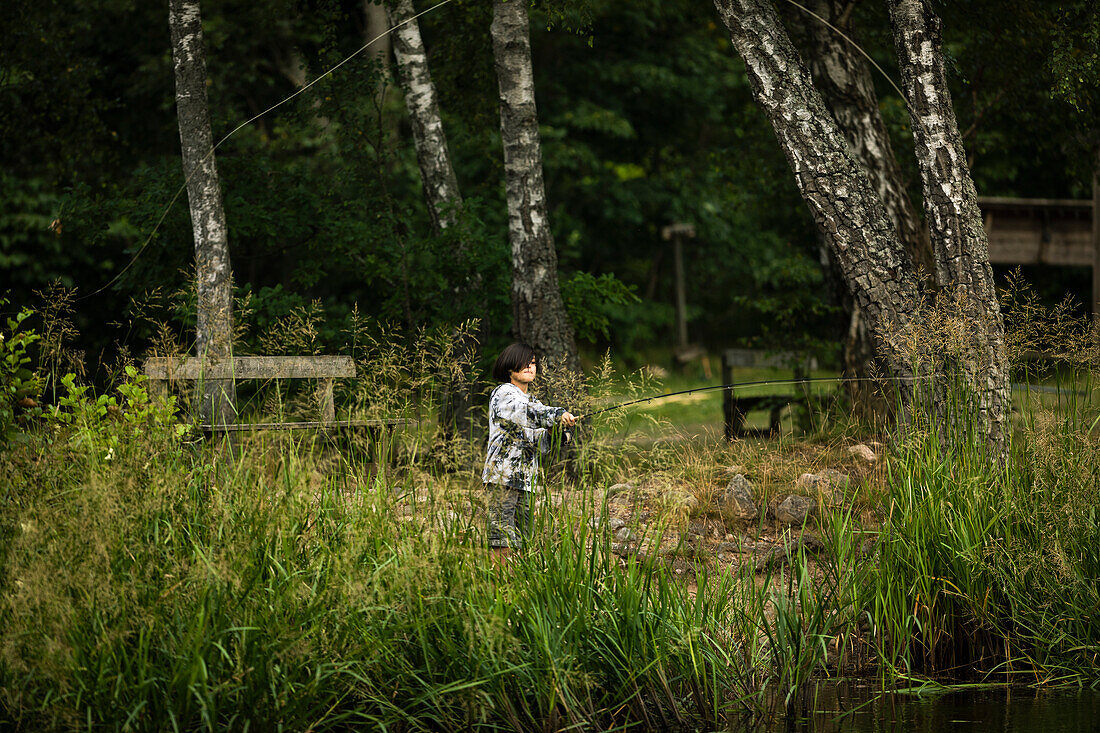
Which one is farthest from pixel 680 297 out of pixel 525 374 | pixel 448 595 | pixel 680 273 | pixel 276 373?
pixel 448 595

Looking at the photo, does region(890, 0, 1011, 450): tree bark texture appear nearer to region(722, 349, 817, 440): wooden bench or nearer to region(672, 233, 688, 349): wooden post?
region(722, 349, 817, 440): wooden bench

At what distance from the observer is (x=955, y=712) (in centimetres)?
398

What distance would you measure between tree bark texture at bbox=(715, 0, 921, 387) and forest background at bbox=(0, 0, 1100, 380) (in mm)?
1124

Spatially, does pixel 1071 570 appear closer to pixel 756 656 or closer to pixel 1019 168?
pixel 756 656

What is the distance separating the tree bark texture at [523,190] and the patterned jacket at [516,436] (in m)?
2.24

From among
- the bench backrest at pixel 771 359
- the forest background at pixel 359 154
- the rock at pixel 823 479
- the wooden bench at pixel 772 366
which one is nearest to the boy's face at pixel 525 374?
the forest background at pixel 359 154

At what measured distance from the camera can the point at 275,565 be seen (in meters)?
3.60

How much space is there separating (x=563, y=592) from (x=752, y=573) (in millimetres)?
815

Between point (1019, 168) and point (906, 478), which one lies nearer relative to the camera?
point (906, 478)

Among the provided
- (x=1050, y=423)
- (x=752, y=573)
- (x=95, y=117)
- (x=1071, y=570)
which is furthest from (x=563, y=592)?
(x=95, y=117)

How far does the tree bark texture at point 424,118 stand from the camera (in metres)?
8.37

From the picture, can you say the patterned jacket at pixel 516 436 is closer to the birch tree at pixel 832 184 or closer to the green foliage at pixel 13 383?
the green foliage at pixel 13 383

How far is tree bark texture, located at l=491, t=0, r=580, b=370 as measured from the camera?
23.8 ft

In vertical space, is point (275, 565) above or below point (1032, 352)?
below
